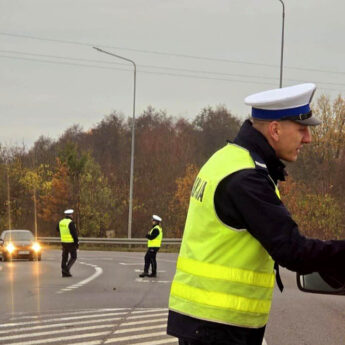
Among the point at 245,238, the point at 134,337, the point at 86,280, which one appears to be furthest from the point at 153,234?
the point at 245,238

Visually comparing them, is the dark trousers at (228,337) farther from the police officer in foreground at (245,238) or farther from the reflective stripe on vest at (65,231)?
the reflective stripe on vest at (65,231)

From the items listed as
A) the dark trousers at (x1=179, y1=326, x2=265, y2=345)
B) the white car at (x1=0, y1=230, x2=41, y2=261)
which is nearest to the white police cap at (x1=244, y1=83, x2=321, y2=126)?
the dark trousers at (x1=179, y1=326, x2=265, y2=345)

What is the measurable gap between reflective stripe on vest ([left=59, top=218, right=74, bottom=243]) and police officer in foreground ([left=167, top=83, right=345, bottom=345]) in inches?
807

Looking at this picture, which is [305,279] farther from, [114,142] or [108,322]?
[114,142]

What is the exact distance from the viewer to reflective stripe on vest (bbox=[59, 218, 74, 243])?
23.8m

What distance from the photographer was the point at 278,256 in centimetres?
317

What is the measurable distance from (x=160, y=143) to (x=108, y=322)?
74.8 meters

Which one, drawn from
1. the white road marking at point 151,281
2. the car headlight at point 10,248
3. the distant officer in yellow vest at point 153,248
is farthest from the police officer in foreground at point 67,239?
the car headlight at point 10,248

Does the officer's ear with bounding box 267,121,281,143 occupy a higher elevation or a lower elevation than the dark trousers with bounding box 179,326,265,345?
higher

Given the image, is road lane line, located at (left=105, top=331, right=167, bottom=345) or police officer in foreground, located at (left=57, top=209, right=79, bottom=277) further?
police officer in foreground, located at (left=57, top=209, right=79, bottom=277)

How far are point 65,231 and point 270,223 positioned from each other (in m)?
21.1

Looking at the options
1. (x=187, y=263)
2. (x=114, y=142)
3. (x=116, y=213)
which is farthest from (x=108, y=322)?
(x=114, y=142)

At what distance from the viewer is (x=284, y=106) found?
11.2ft

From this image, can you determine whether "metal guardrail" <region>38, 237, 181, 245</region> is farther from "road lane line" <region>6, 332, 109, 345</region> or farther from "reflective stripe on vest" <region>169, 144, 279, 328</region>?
"reflective stripe on vest" <region>169, 144, 279, 328</region>
